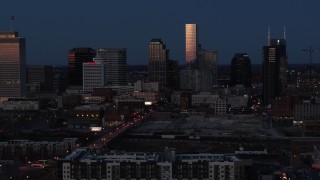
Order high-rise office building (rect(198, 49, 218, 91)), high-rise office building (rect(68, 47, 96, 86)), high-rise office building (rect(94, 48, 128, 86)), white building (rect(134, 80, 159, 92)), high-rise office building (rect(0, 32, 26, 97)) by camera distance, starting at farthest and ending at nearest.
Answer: high-rise office building (rect(198, 49, 218, 91)) → high-rise office building (rect(68, 47, 96, 86)) → high-rise office building (rect(94, 48, 128, 86)) → white building (rect(134, 80, 159, 92)) → high-rise office building (rect(0, 32, 26, 97))

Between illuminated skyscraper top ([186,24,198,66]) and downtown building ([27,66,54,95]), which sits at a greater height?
illuminated skyscraper top ([186,24,198,66])

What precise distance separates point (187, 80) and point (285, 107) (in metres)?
28.5

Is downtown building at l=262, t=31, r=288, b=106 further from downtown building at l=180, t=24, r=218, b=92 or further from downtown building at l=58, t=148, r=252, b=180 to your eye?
downtown building at l=58, t=148, r=252, b=180

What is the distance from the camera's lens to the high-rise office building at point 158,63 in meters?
81.8

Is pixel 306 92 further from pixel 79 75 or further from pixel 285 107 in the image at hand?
pixel 79 75

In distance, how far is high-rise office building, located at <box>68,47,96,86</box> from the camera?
79.5 meters

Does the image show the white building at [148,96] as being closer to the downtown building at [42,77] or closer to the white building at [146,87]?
the white building at [146,87]

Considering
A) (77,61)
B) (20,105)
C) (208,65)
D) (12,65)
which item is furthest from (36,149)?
(208,65)

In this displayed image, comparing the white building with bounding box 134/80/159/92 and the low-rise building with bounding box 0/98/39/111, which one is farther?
the white building with bounding box 134/80/159/92

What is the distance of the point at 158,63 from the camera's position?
82000 millimetres

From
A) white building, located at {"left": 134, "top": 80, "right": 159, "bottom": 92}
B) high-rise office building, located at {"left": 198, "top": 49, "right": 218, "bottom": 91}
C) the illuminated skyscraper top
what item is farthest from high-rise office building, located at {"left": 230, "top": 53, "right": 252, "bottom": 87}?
white building, located at {"left": 134, "top": 80, "right": 159, "bottom": 92}

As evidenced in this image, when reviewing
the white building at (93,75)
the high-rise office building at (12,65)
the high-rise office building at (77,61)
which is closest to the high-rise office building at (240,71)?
the high-rise office building at (77,61)

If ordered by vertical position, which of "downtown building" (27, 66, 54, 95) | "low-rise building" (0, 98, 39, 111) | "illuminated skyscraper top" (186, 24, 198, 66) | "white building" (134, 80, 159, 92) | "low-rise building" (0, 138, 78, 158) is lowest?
"low-rise building" (0, 138, 78, 158)

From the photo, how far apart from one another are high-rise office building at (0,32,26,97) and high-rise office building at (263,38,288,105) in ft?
66.1
